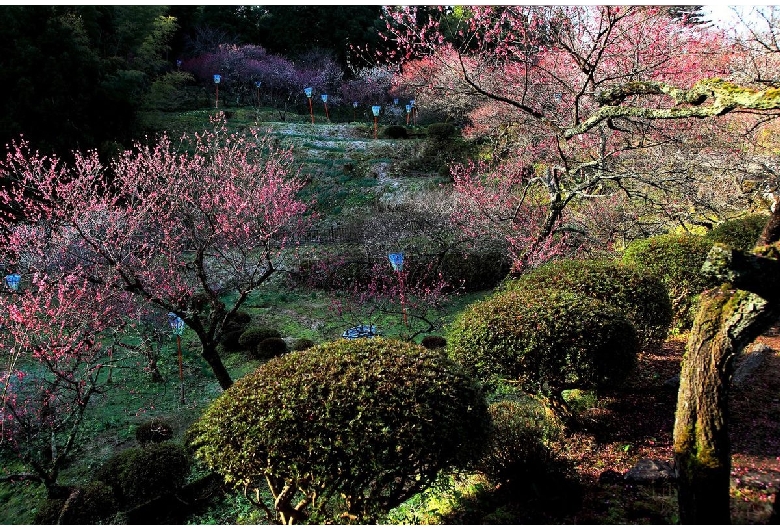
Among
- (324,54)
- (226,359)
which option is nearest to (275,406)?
(226,359)

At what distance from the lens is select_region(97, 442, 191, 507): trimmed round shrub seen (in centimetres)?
398

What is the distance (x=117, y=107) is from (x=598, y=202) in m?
11.9

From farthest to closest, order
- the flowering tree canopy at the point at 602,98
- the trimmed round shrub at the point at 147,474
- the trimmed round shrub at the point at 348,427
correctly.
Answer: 1. the flowering tree canopy at the point at 602,98
2. the trimmed round shrub at the point at 147,474
3. the trimmed round shrub at the point at 348,427

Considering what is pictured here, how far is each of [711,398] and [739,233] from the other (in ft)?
13.8

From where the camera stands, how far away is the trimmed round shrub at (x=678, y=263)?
5.37m

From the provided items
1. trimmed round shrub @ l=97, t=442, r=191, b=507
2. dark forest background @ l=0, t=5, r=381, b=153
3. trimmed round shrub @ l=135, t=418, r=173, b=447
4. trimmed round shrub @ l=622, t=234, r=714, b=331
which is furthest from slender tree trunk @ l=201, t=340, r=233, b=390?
dark forest background @ l=0, t=5, r=381, b=153

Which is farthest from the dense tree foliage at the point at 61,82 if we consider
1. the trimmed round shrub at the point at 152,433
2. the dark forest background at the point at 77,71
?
the trimmed round shrub at the point at 152,433

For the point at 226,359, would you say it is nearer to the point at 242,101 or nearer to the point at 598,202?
the point at 598,202

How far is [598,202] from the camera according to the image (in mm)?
8555

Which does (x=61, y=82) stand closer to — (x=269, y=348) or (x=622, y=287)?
(x=269, y=348)

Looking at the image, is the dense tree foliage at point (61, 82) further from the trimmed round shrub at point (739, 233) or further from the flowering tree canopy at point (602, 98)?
the trimmed round shrub at point (739, 233)

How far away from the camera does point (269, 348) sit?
6.91 meters

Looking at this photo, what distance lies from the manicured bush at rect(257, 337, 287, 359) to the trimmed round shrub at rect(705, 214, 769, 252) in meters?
5.43

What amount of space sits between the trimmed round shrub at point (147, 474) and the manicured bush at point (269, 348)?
8.79 ft
